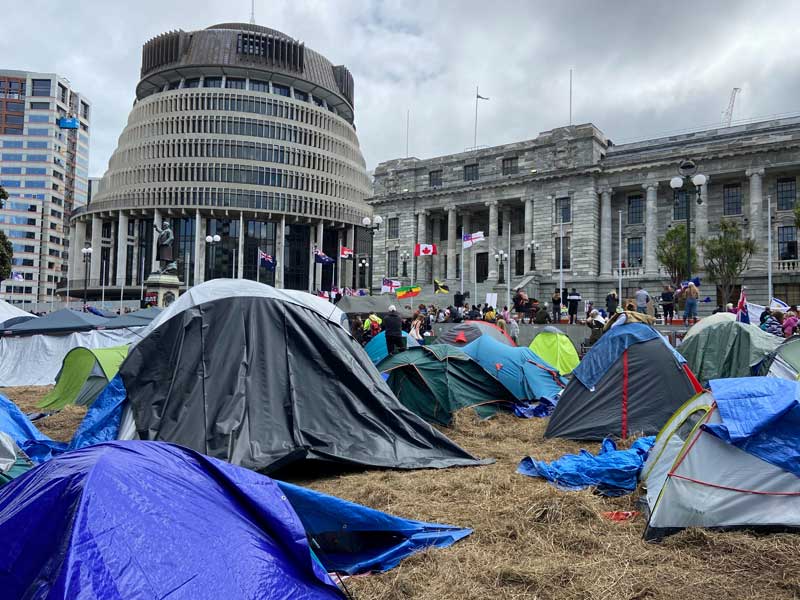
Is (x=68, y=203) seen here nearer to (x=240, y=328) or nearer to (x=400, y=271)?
(x=400, y=271)

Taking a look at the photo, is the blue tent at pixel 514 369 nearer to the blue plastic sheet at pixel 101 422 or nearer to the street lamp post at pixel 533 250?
the blue plastic sheet at pixel 101 422

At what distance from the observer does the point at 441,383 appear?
10984mm

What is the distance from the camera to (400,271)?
60656 mm

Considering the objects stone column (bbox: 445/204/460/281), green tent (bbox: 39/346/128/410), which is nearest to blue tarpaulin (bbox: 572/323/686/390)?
green tent (bbox: 39/346/128/410)

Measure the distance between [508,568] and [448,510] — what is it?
145 cm

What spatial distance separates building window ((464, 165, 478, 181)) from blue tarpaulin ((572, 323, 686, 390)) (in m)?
50.1

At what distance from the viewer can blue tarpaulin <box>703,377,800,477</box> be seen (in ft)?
16.9

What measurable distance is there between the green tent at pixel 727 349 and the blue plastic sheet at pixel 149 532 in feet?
37.1

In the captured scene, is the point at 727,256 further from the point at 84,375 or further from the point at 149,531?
the point at 149,531

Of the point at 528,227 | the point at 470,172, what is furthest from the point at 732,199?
the point at 470,172

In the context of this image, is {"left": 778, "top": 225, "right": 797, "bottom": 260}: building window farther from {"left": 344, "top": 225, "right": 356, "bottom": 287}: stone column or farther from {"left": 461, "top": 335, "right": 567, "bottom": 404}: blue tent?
{"left": 344, "top": 225, "right": 356, "bottom": 287}: stone column

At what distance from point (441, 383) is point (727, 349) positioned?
6.35m

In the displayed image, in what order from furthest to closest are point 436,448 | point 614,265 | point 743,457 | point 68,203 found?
point 68,203
point 614,265
point 436,448
point 743,457

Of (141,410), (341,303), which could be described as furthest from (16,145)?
(141,410)
